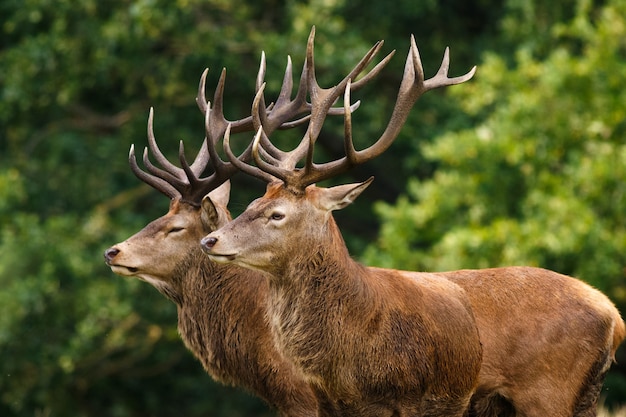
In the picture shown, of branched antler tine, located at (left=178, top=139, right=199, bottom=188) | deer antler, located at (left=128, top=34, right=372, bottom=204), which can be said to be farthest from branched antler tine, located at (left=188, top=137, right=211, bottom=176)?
branched antler tine, located at (left=178, top=139, right=199, bottom=188)

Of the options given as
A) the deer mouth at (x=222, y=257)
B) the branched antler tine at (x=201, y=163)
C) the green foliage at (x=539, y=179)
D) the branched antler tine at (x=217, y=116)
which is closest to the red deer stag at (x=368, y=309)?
the deer mouth at (x=222, y=257)

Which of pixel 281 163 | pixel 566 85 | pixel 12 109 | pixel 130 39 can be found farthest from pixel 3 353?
pixel 281 163

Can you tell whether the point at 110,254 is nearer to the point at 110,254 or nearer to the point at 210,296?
the point at 110,254

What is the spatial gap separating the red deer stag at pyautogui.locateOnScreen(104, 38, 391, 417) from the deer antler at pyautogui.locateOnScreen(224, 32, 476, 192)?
0.39 metres

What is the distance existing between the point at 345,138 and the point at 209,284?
1.58 metres

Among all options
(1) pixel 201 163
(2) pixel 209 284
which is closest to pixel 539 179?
(1) pixel 201 163

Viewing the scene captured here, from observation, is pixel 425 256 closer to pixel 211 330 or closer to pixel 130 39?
pixel 130 39

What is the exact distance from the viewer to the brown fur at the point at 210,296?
7.49 metres

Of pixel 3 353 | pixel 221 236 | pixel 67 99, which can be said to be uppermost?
pixel 221 236

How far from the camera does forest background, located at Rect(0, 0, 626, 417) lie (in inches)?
528

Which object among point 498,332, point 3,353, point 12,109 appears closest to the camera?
point 498,332

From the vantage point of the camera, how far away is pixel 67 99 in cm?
1573

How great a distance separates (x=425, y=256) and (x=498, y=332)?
6845 millimetres

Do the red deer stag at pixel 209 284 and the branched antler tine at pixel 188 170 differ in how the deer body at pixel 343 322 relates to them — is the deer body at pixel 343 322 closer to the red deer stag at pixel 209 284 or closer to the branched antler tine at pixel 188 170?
the red deer stag at pixel 209 284
